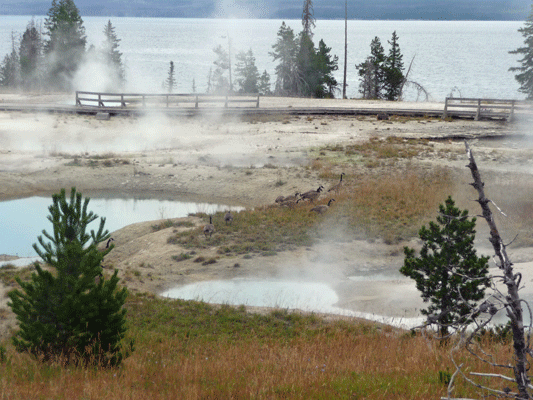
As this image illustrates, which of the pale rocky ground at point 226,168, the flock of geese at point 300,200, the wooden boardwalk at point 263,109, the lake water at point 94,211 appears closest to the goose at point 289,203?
the flock of geese at point 300,200

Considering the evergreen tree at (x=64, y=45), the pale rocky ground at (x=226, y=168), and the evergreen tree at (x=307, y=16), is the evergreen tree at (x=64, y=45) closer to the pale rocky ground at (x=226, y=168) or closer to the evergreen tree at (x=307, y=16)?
the pale rocky ground at (x=226, y=168)

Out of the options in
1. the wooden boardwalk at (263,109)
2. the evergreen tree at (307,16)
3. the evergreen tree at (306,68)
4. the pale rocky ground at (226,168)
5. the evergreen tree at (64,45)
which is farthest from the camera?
the evergreen tree at (64,45)

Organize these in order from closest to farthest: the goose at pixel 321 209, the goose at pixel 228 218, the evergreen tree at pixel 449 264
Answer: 1. the evergreen tree at pixel 449 264
2. the goose at pixel 228 218
3. the goose at pixel 321 209

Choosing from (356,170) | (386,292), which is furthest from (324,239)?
(356,170)

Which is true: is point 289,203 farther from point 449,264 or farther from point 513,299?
point 513,299

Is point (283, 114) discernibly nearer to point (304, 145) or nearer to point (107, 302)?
point (304, 145)

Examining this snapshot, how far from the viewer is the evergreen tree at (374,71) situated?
210 feet

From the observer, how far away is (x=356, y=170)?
28516 millimetres

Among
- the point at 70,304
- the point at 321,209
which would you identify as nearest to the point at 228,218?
the point at 321,209

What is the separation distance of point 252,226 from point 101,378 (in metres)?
13.9

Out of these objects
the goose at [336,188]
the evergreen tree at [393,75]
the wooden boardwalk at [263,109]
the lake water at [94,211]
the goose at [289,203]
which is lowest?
the lake water at [94,211]

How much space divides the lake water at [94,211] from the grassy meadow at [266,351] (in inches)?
156

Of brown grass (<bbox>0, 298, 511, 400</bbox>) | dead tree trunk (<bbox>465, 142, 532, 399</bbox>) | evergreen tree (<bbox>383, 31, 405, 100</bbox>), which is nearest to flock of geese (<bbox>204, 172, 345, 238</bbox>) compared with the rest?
brown grass (<bbox>0, 298, 511, 400</bbox>)

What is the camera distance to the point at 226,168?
30.0 metres
